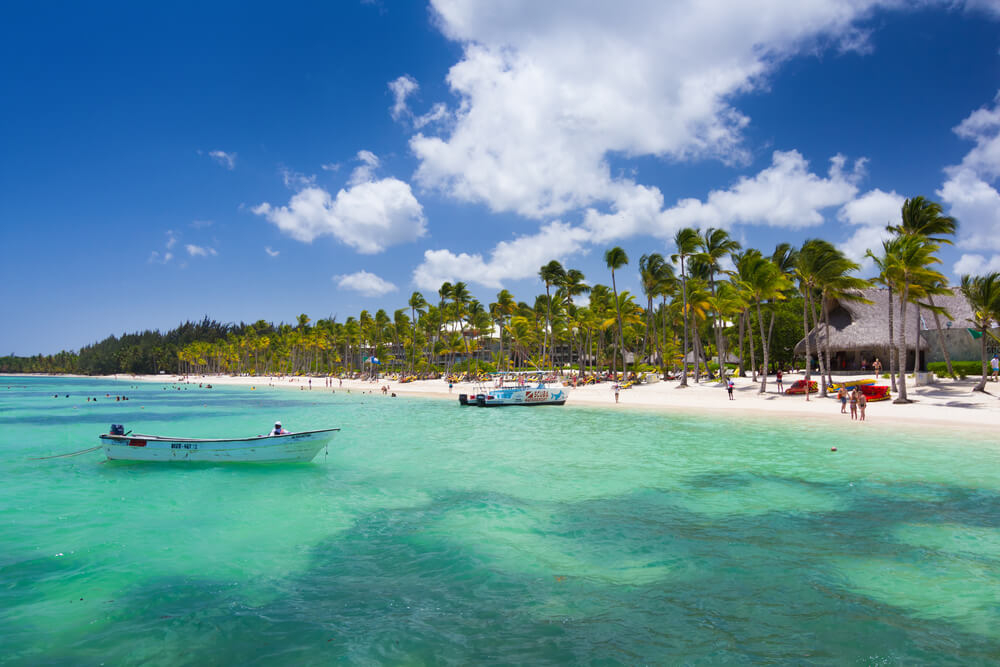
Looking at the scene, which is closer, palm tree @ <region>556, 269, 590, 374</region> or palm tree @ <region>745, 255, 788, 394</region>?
palm tree @ <region>745, 255, 788, 394</region>

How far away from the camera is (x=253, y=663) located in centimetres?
655

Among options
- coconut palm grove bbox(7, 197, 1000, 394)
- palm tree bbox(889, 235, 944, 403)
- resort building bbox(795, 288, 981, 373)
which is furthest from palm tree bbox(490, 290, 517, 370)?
palm tree bbox(889, 235, 944, 403)

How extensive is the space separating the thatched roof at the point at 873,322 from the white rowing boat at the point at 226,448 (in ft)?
138

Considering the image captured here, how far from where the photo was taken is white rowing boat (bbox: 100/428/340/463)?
1870 centimetres

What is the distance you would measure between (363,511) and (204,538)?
344 cm

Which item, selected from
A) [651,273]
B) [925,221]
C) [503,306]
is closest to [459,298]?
[503,306]

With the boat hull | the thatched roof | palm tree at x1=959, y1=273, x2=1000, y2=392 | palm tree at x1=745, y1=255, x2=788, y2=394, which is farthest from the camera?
the thatched roof

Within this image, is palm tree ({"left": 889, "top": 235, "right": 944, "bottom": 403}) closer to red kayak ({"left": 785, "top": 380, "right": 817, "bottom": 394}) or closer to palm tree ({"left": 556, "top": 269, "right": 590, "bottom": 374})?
red kayak ({"left": 785, "top": 380, "right": 817, "bottom": 394})

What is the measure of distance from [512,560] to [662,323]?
77.9 m

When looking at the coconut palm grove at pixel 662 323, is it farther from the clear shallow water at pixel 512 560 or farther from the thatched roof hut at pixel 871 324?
the clear shallow water at pixel 512 560

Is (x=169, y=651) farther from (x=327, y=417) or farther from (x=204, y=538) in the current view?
(x=327, y=417)

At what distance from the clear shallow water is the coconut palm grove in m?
18.5

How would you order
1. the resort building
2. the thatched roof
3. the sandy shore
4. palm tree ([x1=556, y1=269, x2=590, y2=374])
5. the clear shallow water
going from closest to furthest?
the clear shallow water
the sandy shore
the resort building
the thatched roof
palm tree ([x1=556, y1=269, x2=590, y2=374])

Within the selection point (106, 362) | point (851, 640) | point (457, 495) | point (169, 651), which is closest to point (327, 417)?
point (457, 495)
